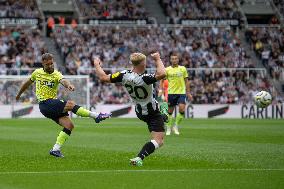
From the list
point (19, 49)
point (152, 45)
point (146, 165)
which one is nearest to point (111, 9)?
point (152, 45)

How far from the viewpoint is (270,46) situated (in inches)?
2250

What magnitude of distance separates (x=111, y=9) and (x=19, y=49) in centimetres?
1061

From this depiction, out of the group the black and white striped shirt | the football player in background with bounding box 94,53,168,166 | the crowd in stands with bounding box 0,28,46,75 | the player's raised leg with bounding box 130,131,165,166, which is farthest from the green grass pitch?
the crowd in stands with bounding box 0,28,46,75

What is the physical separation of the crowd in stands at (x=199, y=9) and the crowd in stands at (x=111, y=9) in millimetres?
2226

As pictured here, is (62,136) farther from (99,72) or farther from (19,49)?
(19,49)

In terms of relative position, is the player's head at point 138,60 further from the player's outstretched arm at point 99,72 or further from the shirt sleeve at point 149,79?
the player's outstretched arm at point 99,72

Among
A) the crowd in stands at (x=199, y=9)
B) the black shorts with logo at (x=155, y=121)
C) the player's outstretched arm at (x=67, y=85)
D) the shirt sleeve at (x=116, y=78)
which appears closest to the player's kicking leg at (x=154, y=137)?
the black shorts with logo at (x=155, y=121)

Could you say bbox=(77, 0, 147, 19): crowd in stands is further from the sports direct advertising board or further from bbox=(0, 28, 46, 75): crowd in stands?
the sports direct advertising board

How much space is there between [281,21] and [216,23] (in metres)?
6.71

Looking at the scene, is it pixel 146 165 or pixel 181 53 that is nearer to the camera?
pixel 146 165

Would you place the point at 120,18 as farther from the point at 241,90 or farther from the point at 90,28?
the point at 241,90

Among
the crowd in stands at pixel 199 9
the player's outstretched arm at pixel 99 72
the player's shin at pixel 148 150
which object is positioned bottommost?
the player's shin at pixel 148 150

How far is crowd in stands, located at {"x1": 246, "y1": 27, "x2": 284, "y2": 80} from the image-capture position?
54219 millimetres

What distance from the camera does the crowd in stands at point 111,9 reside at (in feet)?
189
